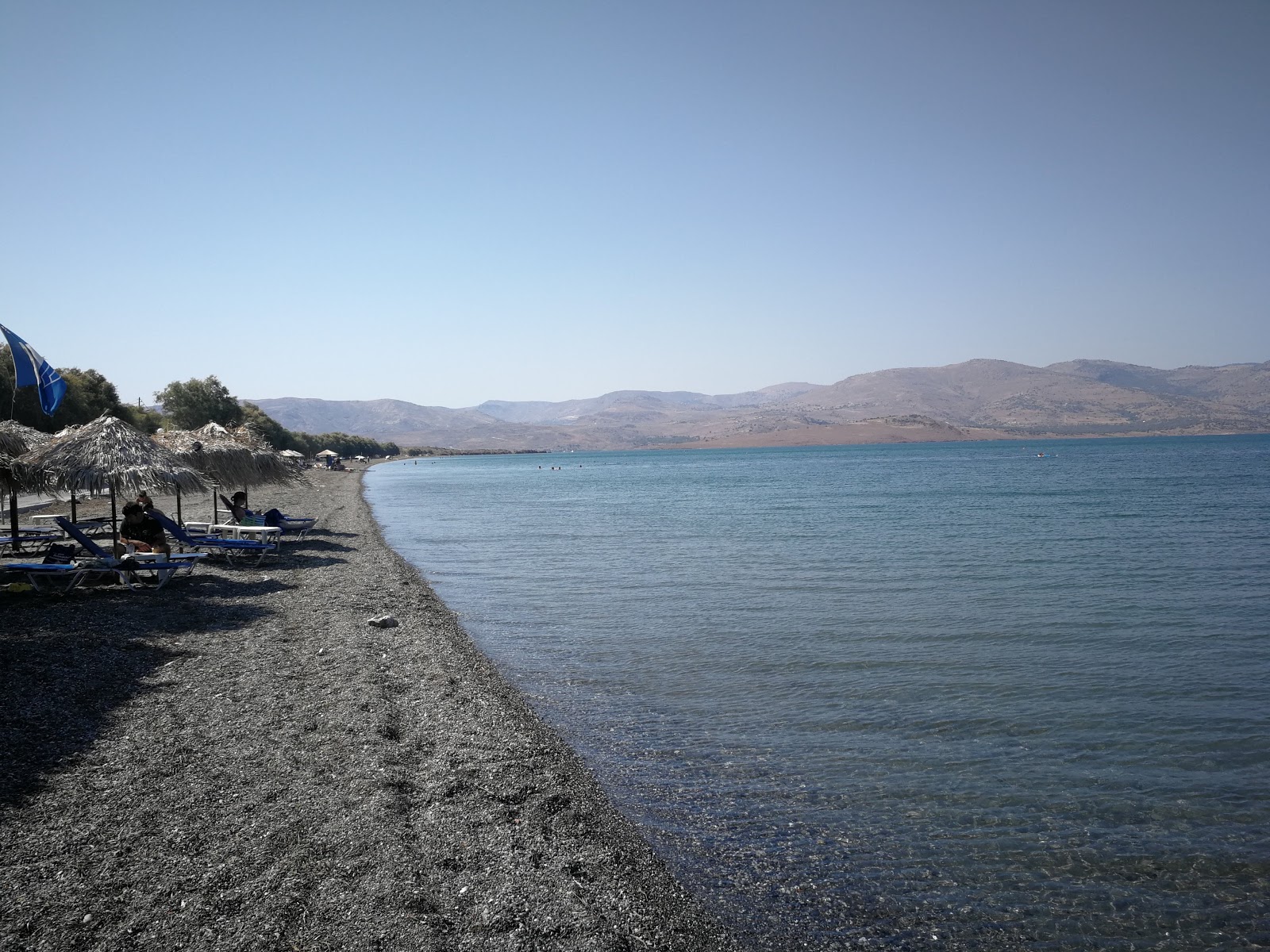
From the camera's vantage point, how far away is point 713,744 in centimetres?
783

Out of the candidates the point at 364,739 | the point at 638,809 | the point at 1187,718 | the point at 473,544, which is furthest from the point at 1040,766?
the point at 473,544

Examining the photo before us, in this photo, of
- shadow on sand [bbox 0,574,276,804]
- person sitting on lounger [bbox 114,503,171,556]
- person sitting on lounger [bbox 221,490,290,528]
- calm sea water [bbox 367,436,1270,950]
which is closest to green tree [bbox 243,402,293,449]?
person sitting on lounger [bbox 221,490,290,528]

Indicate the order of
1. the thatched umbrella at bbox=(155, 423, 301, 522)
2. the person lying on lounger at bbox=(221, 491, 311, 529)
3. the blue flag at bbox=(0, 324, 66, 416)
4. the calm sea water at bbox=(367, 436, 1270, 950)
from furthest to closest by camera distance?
the thatched umbrella at bbox=(155, 423, 301, 522) → the person lying on lounger at bbox=(221, 491, 311, 529) → the blue flag at bbox=(0, 324, 66, 416) → the calm sea water at bbox=(367, 436, 1270, 950)

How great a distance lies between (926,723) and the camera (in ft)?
27.3

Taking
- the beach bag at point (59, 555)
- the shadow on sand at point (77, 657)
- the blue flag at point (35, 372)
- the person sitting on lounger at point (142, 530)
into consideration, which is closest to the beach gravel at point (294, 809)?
the shadow on sand at point (77, 657)

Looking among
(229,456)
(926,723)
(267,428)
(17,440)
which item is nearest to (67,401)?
(229,456)

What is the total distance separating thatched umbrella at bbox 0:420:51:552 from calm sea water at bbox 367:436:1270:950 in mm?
7920

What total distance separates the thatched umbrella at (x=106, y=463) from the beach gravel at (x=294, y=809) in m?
5.00

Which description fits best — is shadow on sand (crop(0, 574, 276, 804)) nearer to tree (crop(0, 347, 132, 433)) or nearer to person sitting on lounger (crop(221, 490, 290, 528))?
person sitting on lounger (crop(221, 490, 290, 528))

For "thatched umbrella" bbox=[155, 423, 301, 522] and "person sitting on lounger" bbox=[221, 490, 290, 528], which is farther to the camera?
"thatched umbrella" bbox=[155, 423, 301, 522]

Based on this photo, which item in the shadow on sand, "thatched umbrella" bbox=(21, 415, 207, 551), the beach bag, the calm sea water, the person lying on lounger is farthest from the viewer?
the person lying on lounger

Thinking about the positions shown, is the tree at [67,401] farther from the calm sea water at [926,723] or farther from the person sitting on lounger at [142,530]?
the calm sea water at [926,723]

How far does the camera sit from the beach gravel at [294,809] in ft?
14.4

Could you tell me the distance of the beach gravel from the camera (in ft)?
14.4
